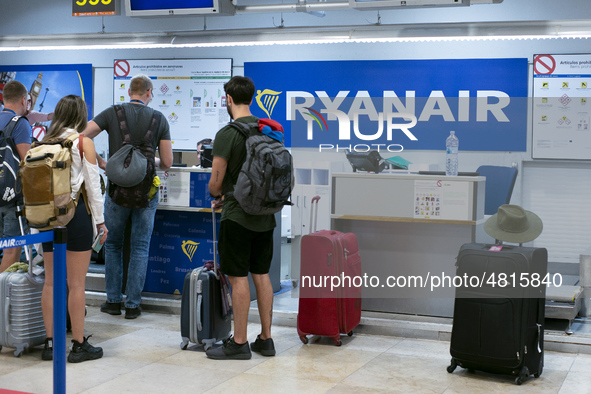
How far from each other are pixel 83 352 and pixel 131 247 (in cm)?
115

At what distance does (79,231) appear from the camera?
372 centimetres

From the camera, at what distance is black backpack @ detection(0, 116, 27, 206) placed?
4281 millimetres

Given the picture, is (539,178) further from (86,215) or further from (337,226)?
(86,215)

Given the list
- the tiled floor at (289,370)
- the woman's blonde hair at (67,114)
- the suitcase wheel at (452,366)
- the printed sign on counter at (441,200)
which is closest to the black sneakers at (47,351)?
the tiled floor at (289,370)

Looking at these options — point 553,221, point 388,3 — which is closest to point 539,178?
point 553,221

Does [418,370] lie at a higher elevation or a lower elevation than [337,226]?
lower

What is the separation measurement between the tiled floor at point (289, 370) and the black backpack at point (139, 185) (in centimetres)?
86

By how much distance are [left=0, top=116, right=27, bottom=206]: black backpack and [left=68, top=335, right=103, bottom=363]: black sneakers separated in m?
1.03

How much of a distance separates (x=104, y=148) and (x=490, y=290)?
6.11m

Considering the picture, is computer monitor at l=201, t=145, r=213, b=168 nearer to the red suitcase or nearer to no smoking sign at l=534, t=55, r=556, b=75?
the red suitcase

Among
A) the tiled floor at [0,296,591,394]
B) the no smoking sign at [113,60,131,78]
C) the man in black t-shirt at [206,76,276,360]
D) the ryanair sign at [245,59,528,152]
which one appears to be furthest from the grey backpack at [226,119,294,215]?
the no smoking sign at [113,60,131,78]

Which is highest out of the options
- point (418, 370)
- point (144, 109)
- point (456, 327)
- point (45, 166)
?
point (144, 109)

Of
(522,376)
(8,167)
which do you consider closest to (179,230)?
(8,167)

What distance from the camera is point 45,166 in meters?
3.59
